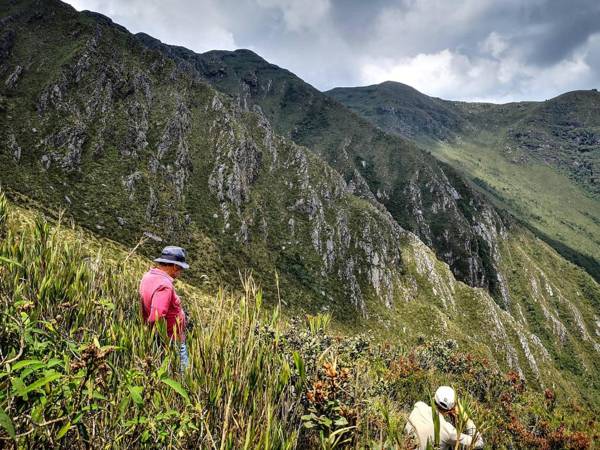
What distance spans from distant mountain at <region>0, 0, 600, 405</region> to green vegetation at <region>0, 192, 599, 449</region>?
157 ft

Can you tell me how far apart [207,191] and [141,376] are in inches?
3716

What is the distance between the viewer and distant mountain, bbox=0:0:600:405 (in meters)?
70.5

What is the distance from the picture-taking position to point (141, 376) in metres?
2.47

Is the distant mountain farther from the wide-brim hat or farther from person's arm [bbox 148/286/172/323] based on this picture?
person's arm [bbox 148/286/172/323]

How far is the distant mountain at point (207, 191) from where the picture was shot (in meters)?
70.5

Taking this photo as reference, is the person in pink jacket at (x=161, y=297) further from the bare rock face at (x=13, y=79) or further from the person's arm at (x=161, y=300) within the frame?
the bare rock face at (x=13, y=79)

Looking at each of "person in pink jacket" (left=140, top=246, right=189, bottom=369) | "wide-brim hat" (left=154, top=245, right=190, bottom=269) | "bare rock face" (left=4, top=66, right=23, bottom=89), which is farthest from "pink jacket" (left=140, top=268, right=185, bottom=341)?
"bare rock face" (left=4, top=66, right=23, bottom=89)

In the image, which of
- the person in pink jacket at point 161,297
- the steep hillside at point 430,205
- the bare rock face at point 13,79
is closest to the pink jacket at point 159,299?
the person in pink jacket at point 161,297

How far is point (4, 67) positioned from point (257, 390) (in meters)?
108

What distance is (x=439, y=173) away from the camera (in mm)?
197250

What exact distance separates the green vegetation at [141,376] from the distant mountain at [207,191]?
48.0m

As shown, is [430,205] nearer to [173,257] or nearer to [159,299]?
[173,257]

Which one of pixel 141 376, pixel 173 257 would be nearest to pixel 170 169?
pixel 173 257

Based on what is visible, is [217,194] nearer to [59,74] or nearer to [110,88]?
[110,88]
